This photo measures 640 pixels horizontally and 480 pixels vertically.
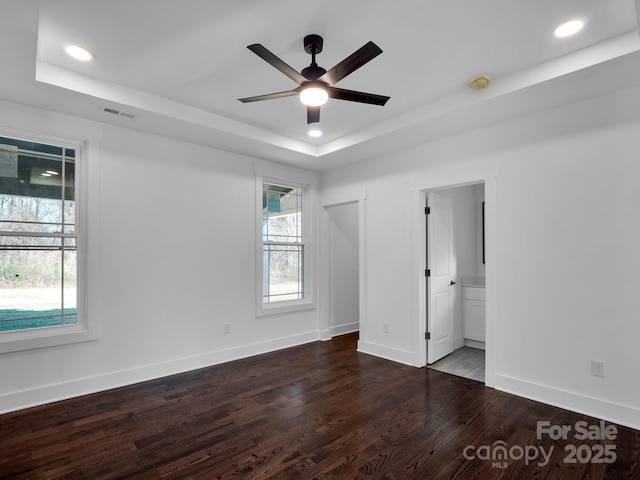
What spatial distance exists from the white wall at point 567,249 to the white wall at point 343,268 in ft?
6.80

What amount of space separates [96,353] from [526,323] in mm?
4063

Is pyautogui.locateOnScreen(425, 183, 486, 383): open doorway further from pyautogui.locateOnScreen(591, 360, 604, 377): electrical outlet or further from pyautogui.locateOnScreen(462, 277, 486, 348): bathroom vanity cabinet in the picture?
pyautogui.locateOnScreen(591, 360, 604, 377): electrical outlet

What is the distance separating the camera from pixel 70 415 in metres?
2.88

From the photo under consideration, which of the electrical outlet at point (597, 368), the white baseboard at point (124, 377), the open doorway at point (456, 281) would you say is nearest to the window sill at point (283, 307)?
the white baseboard at point (124, 377)

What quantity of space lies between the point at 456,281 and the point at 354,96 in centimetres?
316

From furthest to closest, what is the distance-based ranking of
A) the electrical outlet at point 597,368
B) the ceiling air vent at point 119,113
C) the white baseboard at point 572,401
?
the ceiling air vent at point 119,113 < the electrical outlet at point 597,368 < the white baseboard at point 572,401

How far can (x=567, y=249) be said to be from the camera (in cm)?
299

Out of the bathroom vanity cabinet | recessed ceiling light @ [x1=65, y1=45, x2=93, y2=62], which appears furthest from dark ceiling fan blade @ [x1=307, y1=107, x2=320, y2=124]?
the bathroom vanity cabinet

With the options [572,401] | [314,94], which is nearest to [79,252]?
[314,94]

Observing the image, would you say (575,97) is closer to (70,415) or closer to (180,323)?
(180,323)

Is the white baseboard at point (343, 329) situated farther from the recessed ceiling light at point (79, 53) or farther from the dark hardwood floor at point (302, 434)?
the recessed ceiling light at point (79, 53)

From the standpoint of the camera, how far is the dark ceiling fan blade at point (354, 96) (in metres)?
2.44

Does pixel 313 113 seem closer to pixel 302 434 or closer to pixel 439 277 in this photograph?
pixel 302 434

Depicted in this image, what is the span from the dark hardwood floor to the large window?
2.69 feet
